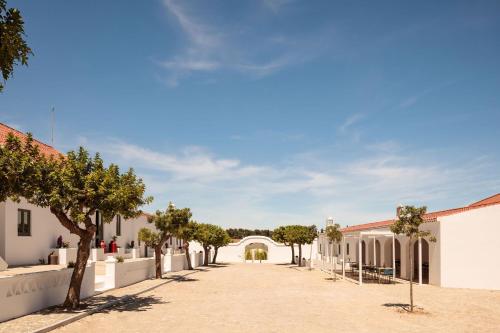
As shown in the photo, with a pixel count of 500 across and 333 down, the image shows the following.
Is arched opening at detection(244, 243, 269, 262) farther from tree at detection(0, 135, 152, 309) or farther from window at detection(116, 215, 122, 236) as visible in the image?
tree at detection(0, 135, 152, 309)

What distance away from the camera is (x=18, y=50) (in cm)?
734

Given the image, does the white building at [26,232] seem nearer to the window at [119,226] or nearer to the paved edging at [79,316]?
the paved edging at [79,316]

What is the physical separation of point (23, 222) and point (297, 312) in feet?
54.0

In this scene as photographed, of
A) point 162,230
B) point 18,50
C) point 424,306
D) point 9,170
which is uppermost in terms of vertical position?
point 18,50

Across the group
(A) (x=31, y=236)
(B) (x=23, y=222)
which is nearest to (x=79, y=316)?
(B) (x=23, y=222)

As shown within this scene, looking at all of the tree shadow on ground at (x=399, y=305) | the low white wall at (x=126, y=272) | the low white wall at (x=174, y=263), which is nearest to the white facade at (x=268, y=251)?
the low white wall at (x=174, y=263)

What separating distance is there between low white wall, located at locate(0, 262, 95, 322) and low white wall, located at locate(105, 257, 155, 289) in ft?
17.6

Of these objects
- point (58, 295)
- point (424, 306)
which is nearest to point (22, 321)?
point (58, 295)

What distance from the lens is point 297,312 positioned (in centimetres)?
1684

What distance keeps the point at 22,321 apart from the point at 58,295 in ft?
10.5

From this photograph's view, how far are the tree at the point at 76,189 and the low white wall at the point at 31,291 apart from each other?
77 cm

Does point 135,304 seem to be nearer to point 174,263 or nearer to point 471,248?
point 471,248

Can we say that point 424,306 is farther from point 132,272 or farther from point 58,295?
point 132,272

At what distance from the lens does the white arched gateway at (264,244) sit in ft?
209
